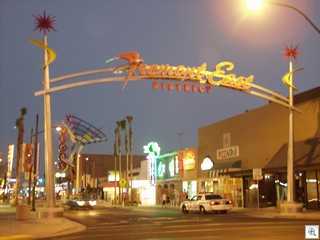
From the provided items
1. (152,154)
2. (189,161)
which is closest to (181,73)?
(189,161)

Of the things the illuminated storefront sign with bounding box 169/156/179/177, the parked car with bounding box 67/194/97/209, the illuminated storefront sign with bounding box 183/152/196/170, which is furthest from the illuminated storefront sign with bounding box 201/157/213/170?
the parked car with bounding box 67/194/97/209

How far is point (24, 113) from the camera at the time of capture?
61500 millimetres

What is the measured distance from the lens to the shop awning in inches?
1684

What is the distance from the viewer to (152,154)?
6209 centimetres

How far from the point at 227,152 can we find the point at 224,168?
7.06 ft

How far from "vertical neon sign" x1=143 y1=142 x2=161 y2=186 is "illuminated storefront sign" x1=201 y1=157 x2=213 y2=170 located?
39.7 feet

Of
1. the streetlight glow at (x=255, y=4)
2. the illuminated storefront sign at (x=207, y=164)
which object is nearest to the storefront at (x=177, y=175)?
the illuminated storefront sign at (x=207, y=164)

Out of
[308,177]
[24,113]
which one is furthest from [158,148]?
[308,177]

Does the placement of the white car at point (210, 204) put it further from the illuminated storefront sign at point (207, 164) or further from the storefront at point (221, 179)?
the illuminated storefront sign at point (207, 164)

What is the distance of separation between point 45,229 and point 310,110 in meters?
21.5

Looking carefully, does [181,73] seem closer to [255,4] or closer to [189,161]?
[255,4]

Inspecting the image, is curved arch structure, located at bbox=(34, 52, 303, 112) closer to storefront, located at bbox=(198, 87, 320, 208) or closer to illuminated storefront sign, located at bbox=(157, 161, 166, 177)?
storefront, located at bbox=(198, 87, 320, 208)

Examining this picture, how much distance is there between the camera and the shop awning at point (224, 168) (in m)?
42.8

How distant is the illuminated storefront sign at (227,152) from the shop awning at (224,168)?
732 mm
